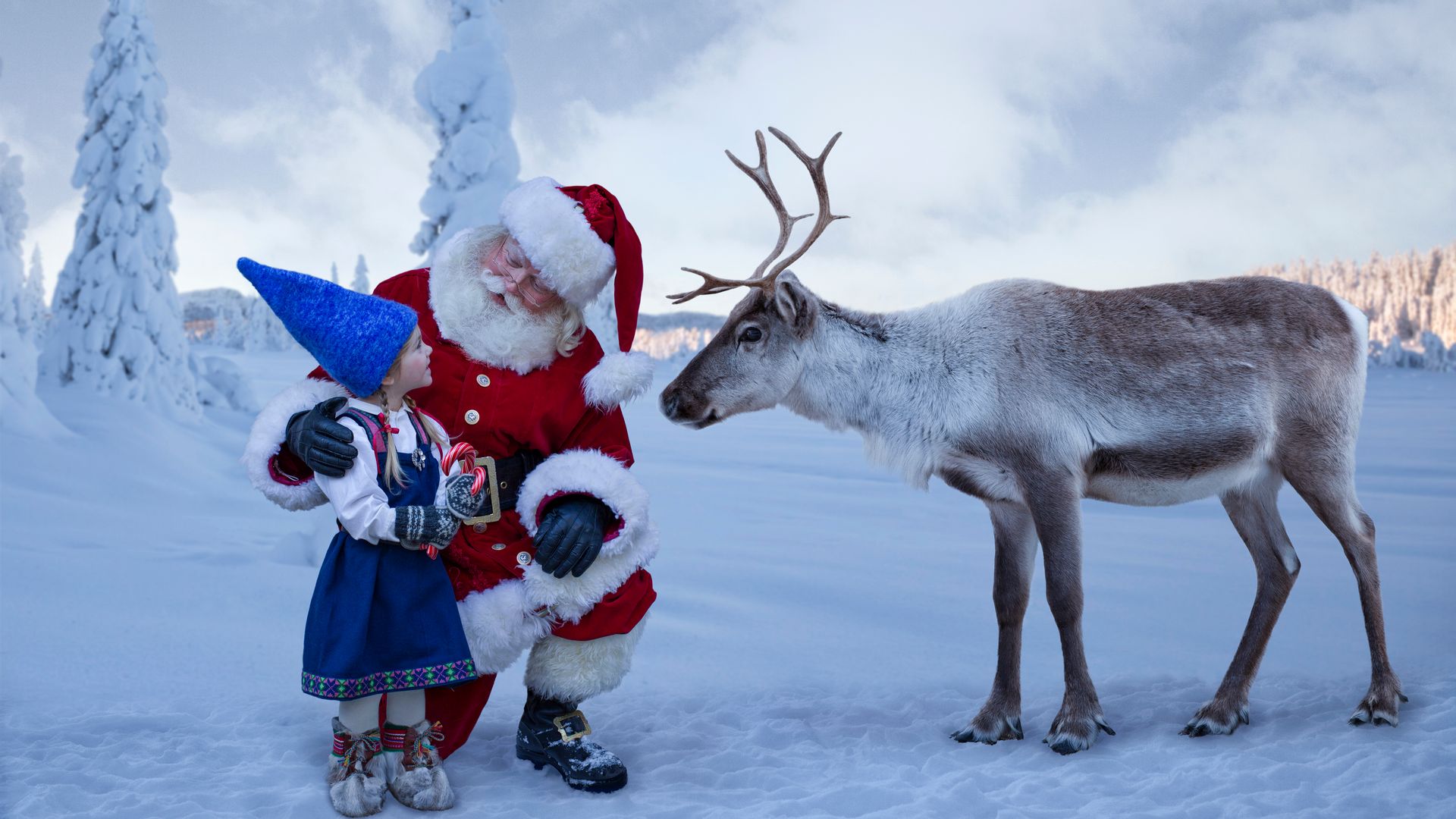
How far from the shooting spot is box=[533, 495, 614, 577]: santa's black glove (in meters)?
3.17

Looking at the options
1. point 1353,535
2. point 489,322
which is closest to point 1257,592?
point 1353,535

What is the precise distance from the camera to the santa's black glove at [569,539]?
125 inches

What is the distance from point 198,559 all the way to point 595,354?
3.86 m

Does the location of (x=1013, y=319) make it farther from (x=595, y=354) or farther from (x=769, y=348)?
(x=595, y=354)

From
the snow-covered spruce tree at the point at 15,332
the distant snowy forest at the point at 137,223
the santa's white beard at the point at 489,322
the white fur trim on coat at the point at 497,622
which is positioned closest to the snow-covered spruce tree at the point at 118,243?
the distant snowy forest at the point at 137,223

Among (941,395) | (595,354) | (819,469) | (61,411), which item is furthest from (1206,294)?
(61,411)

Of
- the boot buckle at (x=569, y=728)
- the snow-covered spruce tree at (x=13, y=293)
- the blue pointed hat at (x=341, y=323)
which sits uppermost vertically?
the snow-covered spruce tree at (x=13, y=293)

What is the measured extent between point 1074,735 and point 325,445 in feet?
8.83

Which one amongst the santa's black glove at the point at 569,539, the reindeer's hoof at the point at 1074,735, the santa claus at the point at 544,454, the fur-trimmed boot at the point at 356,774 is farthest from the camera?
the reindeer's hoof at the point at 1074,735

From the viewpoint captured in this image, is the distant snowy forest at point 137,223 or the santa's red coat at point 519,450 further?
the distant snowy forest at point 137,223

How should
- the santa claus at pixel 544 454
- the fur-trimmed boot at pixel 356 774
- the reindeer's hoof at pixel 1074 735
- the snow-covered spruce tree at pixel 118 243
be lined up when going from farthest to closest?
the snow-covered spruce tree at pixel 118 243, the reindeer's hoof at pixel 1074 735, the santa claus at pixel 544 454, the fur-trimmed boot at pixel 356 774

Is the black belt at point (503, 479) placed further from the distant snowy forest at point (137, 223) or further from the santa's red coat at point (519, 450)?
the distant snowy forest at point (137, 223)

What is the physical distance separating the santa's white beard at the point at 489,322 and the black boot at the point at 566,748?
3.90 feet

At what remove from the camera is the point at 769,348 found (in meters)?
3.94
